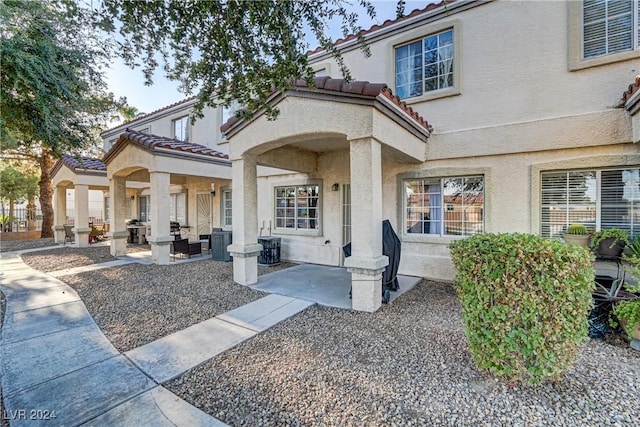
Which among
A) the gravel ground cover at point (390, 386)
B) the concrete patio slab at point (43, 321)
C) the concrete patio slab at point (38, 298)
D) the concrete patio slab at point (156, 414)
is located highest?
the concrete patio slab at point (38, 298)

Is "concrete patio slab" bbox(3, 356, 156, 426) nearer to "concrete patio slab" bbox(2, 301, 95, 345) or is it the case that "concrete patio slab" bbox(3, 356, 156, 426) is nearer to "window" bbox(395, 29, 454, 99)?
"concrete patio slab" bbox(2, 301, 95, 345)

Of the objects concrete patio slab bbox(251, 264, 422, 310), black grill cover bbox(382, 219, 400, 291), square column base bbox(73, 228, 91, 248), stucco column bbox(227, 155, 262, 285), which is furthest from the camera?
square column base bbox(73, 228, 91, 248)

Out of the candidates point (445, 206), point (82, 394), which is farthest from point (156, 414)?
point (445, 206)

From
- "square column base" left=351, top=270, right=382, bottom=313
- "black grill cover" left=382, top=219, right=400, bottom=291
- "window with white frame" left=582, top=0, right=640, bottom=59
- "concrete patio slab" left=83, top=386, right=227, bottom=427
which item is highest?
"window with white frame" left=582, top=0, right=640, bottom=59

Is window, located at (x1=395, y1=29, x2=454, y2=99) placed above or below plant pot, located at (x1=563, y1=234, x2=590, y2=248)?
above

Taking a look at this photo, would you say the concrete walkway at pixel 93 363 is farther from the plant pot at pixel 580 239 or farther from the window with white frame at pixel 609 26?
the window with white frame at pixel 609 26

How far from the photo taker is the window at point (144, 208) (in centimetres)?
1762

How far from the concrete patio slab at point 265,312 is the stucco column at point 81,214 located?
1254 cm

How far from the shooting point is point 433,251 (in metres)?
7.76

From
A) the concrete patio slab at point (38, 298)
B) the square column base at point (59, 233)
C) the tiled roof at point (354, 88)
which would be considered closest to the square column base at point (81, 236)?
the square column base at point (59, 233)

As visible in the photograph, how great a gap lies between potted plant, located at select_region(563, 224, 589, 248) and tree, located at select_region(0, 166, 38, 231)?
2716 centimetres

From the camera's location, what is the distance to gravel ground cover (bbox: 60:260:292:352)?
15.7 feet

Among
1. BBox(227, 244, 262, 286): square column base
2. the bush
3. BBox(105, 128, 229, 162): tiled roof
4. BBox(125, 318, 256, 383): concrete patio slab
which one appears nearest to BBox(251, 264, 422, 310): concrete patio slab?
BBox(227, 244, 262, 286): square column base

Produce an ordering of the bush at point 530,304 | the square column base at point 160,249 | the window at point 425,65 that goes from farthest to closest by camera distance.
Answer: the square column base at point 160,249 → the window at point 425,65 → the bush at point 530,304
